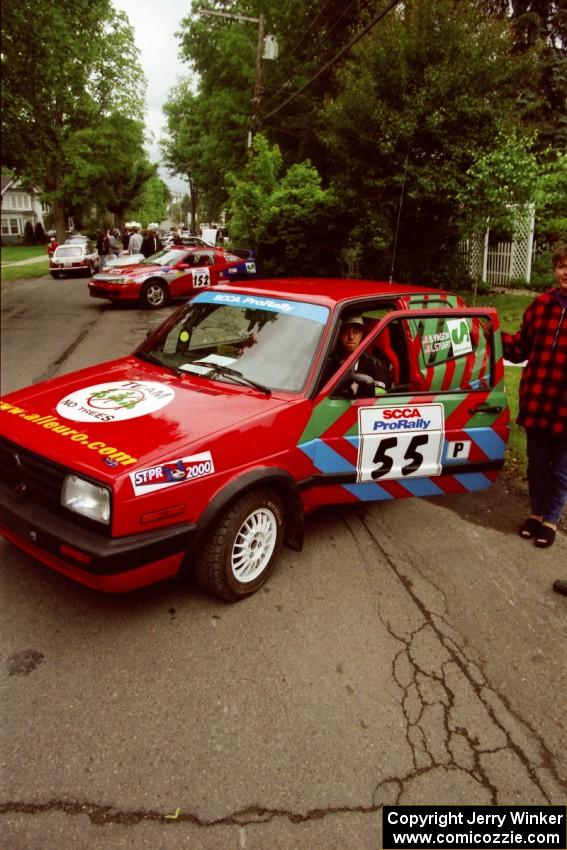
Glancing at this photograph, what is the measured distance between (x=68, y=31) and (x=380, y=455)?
1463 cm

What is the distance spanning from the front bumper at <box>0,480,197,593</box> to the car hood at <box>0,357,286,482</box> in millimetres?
309

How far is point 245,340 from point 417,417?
4.13 ft

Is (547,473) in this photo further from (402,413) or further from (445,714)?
(445,714)

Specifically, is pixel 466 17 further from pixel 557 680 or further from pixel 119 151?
pixel 119 151

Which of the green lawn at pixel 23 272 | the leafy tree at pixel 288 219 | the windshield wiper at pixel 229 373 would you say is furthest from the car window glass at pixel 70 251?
the windshield wiper at pixel 229 373

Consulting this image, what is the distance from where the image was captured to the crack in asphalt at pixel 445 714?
2.40 metres

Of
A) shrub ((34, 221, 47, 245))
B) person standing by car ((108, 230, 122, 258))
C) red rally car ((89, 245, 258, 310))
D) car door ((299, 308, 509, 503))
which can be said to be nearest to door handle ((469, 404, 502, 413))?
car door ((299, 308, 509, 503))

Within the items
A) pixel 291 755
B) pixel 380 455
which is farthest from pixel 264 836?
pixel 380 455

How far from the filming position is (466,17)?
1215 cm

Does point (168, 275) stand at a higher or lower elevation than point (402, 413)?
higher

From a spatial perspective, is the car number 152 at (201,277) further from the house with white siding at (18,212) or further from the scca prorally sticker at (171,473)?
the house with white siding at (18,212)

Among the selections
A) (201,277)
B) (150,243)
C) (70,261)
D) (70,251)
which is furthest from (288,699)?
(70,251)

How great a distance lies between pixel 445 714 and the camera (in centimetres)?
270

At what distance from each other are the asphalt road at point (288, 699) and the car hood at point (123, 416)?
0.93m
